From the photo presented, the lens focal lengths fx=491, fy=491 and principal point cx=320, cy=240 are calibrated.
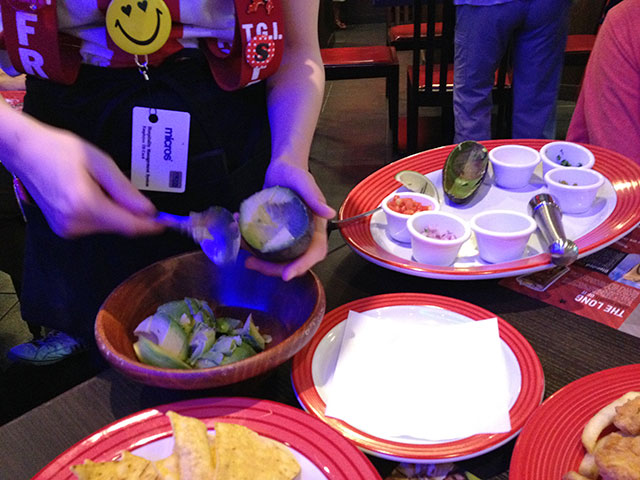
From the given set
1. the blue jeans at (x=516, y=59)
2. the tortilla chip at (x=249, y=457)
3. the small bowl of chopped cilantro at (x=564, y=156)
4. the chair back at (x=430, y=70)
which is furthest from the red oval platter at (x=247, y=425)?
the chair back at (x=430, y=70)

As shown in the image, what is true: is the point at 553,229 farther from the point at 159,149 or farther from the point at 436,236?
the point at 159,149

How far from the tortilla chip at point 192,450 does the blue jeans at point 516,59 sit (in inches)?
109

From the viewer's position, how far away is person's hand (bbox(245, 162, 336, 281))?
835mm

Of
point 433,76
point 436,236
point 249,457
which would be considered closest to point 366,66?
point 433,76

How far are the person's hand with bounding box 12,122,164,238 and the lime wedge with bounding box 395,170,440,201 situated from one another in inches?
31.4

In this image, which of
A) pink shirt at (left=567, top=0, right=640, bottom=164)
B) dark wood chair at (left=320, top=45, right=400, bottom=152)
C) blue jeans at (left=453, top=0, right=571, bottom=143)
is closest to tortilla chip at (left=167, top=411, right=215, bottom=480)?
pink shirt at (left=567, top=0, right=640, bottom=164)

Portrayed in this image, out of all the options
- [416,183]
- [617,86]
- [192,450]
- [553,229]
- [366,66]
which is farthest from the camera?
[366,66]

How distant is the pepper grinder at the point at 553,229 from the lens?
1.02 m

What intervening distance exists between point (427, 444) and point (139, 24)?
0.87 m

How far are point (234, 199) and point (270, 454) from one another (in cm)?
65

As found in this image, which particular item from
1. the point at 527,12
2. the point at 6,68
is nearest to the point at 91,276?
the point at 6,68

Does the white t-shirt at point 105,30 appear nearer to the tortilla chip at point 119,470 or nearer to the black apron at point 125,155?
the black apron at point 125,155

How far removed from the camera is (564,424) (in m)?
0.68

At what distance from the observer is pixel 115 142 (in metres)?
1.04
